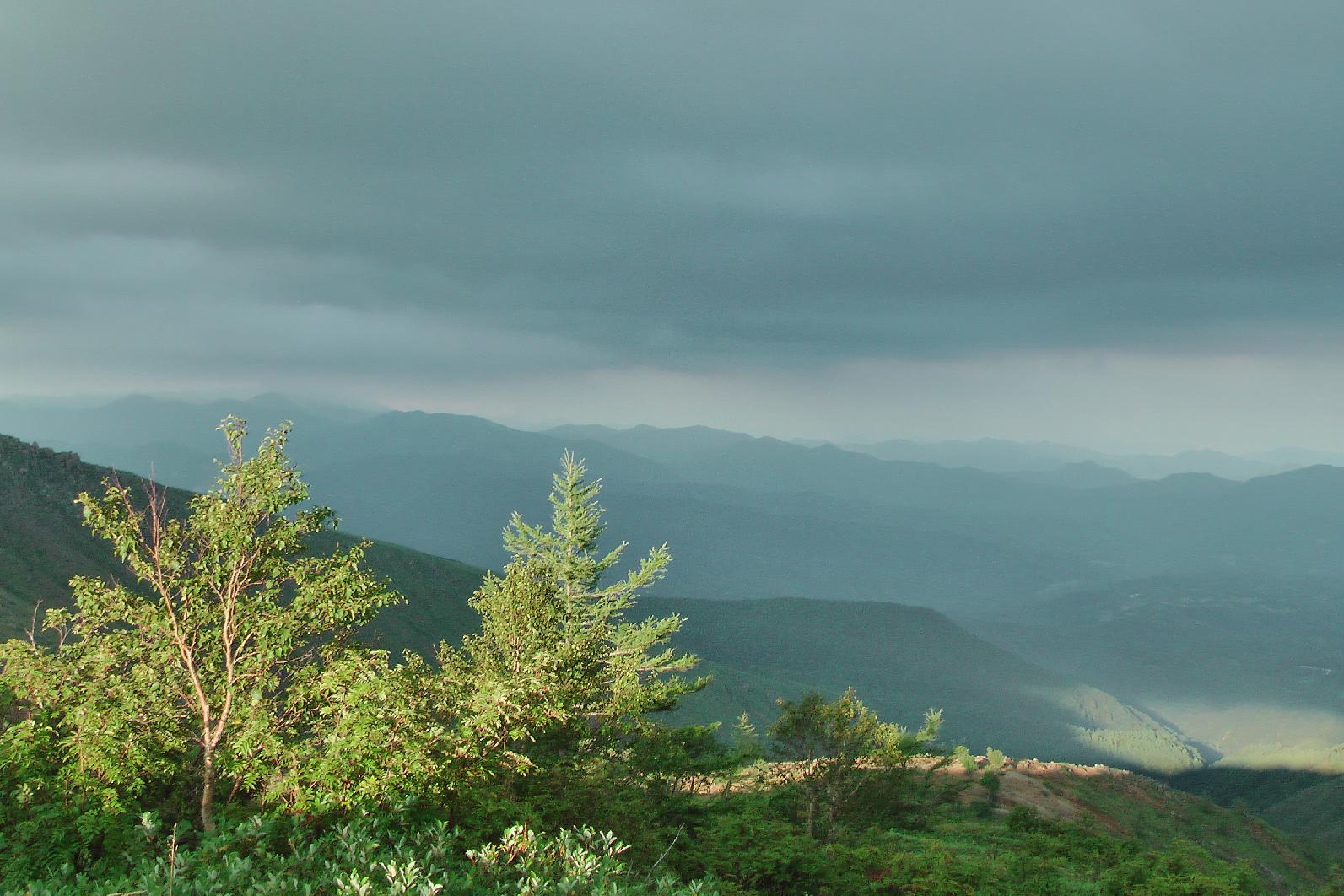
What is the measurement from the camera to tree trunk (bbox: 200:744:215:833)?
41.2ft

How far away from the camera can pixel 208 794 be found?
12.9 meters

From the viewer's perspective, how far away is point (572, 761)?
20438 mm

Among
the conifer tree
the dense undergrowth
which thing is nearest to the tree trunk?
the dense undergrowth

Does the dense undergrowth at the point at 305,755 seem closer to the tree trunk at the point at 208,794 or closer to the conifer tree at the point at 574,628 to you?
the tree trunk at the point at 208,794

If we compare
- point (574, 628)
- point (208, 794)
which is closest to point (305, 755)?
point (208, 794)

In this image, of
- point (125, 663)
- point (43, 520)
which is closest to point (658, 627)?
point (125, 663)

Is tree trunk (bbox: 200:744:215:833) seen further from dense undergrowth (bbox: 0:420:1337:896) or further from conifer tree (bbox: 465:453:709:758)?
conifer tree (bbox: 465:453:709:758)

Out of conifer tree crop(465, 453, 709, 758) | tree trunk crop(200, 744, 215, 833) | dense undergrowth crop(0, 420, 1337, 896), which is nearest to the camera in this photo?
dense undergrowth crop(0, 420, 1337, 896)

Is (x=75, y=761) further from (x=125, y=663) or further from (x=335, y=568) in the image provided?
(x=335, y=568)

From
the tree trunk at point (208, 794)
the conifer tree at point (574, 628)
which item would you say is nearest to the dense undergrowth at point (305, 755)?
the tree trunk at point (208, 794)

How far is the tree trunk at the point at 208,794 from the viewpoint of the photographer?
41.2ft

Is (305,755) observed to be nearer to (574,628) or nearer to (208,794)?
(208,794)

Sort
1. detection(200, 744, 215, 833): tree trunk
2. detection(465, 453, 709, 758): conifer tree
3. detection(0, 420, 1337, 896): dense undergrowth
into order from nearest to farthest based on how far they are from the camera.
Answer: detection(0, 420, 1337, 896): dense undergrowth → detection(200, 744, 215, 833): tree trunk → detection(465, 453, 709, 758): conifer tree

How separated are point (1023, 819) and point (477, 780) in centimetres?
4108
